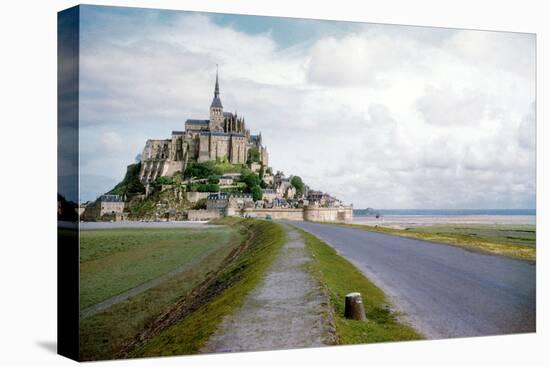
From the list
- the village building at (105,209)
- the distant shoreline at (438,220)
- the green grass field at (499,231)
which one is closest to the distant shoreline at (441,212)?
the distant shoreline at (438,220)

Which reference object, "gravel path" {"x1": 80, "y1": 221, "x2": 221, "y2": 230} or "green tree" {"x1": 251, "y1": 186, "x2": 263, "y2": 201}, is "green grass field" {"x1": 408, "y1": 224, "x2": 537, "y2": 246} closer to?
"green tree" {"x1": 251, "y1": 186, "x2": 263, "y2": 201}

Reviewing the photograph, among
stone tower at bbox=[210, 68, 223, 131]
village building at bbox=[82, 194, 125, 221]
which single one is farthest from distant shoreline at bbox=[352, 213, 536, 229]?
village building at bbox=[82, 194, 125, 221]

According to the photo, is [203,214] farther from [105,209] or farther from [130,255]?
[105,209]

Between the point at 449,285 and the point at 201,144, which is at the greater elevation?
the point at 201,144

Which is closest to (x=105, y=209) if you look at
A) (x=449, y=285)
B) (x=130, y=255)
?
(x=130, y=255)

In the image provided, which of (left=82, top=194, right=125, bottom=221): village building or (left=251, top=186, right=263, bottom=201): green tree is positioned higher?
(left=251, top=186, right=263, bottom=201): green tree
